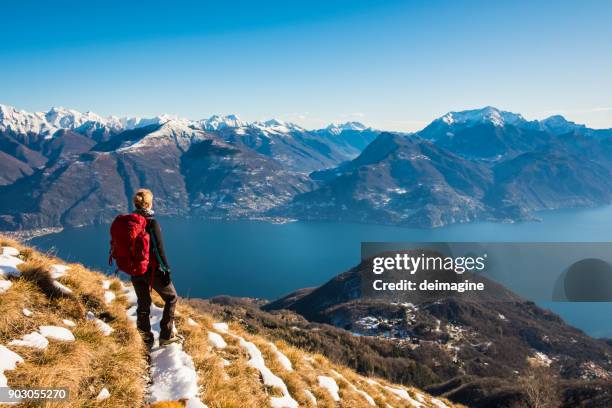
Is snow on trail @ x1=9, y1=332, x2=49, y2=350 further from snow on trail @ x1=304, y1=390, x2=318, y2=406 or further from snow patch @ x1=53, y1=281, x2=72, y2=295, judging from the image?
snow on trail @ x1=304, y1=390, x2=318, y2=406

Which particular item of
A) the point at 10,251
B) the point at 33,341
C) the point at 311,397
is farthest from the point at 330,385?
the point at 10,251

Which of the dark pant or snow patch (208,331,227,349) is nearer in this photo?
the dark pant

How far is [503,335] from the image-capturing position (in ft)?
644

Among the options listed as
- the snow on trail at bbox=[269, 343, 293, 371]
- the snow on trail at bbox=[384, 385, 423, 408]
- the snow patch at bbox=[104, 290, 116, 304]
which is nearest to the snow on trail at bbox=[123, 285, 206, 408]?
the snow patch at bbox=[104, 290, 116, 304]

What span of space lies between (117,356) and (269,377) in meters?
4.33

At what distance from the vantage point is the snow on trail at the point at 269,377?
987cm

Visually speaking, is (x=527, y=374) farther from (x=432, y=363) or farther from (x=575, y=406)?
(x=575, y=406)

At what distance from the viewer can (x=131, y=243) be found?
29.7 feet

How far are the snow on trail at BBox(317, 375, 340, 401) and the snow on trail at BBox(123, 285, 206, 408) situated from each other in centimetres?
517

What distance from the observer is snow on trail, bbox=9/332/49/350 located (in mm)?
7361

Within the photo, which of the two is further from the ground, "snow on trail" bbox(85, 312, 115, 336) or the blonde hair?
the blonde hair

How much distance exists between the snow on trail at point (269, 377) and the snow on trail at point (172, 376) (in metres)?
2.29

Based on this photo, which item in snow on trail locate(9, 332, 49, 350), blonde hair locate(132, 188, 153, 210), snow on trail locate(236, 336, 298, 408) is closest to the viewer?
snow on trail locate(9, 332, 49, 350)

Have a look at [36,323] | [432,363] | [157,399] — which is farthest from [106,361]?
[432,363]
